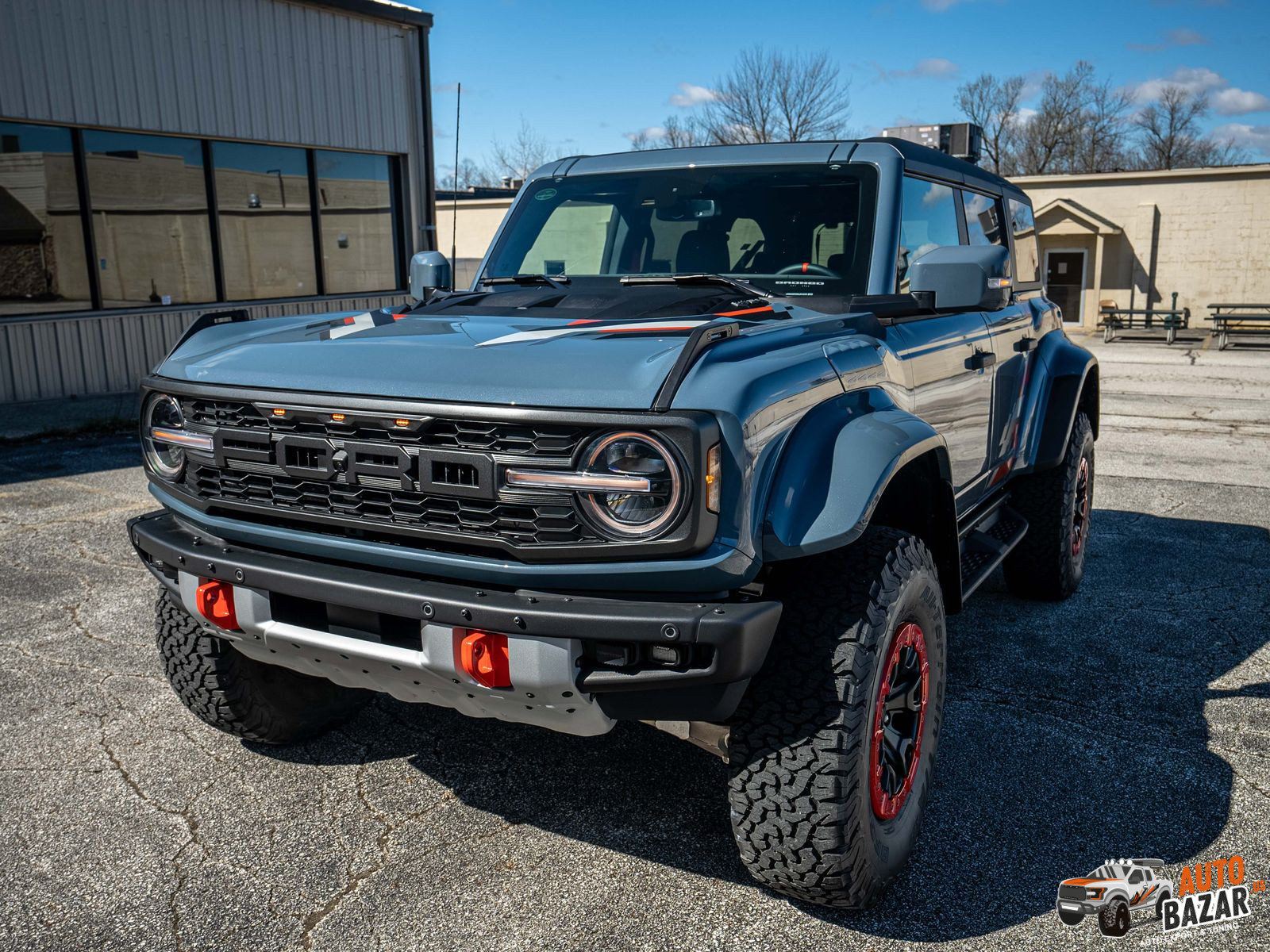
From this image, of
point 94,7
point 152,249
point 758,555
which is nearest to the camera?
point 758,555

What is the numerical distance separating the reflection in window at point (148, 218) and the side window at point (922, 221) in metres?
10.1

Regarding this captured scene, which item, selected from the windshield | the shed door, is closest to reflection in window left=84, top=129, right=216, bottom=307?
the windshield

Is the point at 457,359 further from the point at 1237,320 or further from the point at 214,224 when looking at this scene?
the point at 1237,320

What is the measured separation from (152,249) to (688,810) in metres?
11.1

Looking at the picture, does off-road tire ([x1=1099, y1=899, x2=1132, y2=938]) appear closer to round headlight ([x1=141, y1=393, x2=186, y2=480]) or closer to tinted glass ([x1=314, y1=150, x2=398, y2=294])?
round headlight ([x1=141, y1=393, x2=186, y2=480])

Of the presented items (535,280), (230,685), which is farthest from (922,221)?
(230,685)

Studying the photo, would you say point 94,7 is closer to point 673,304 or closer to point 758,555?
point 673,304

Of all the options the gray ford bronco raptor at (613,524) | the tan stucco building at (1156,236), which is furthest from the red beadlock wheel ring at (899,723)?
the tan stucco building at (1156,236)

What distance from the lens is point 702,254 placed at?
3.70 m

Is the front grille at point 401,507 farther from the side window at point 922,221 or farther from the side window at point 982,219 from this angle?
the side window at point 982,219

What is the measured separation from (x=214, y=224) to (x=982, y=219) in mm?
10301

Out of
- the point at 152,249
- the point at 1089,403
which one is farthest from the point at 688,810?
the point at 152,249

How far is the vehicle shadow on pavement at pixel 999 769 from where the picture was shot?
110 inches

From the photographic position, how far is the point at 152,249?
11945mm
